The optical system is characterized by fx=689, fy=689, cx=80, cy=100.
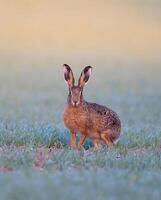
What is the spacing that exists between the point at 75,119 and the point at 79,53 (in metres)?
26.6

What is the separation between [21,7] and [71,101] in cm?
3613

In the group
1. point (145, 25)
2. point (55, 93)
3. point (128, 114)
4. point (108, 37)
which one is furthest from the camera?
point (145, 25)

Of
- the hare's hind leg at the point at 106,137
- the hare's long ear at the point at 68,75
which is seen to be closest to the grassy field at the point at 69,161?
the hare's hind leg at the point at 106,137

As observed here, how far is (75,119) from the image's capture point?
931 centimetres

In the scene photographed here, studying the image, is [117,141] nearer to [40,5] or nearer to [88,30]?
[88,30]

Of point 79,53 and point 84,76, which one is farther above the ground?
point 84,76

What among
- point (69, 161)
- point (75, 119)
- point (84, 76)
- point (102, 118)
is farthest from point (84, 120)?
point (69, 161)

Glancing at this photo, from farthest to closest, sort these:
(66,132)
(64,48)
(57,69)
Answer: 1. (64,48)
2. (57,69)
3. (66,132)

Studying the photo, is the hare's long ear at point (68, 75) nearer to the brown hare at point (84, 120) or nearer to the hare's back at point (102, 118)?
the brown hare at point (84, 120)

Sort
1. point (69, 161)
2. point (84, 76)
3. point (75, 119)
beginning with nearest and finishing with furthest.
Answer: point (69, 161) → point (75, 119) → point (84, 76)

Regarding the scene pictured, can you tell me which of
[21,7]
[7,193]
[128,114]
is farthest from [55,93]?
[21,7]

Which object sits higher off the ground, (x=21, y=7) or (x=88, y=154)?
(x=21, y=7)

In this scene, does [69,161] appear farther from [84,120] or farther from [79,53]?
[79,53]

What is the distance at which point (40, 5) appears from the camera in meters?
46.2
